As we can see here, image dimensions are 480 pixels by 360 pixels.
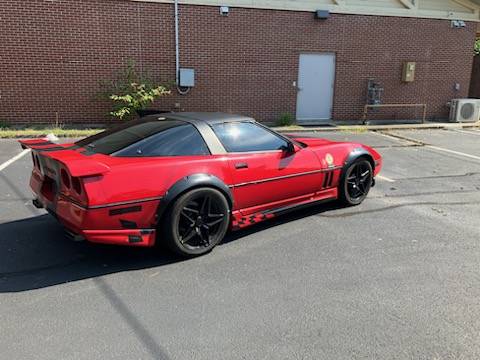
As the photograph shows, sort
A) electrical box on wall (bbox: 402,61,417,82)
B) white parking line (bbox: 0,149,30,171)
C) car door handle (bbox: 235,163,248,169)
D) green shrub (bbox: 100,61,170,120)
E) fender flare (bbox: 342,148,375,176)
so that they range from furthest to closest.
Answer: electrical box on wall (bbox: 402,61,417,82)
green shrub (bbox: 100,61,170,120)
white parking line (bbox: 0,149,30,171)
fender flare (bbox: 342,148,375,176)
car door handle (bbox: 235,163,248,169)

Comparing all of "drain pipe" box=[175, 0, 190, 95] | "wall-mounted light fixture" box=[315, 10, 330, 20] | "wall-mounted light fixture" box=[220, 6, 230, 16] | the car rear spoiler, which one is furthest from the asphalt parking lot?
"wall-mounted light fixture" box=[315, 10, 330, 20]

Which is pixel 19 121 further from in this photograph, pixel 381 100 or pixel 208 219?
pixel 381 100

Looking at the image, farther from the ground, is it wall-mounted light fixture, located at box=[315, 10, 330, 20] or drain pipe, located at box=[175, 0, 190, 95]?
wall-mounted light fixture, located at box=[315, 10, 330, 20]

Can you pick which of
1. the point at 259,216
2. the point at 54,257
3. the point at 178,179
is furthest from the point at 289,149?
the point at 54,257

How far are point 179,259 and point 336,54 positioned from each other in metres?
11.7

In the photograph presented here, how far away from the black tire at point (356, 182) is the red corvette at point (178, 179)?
216mm

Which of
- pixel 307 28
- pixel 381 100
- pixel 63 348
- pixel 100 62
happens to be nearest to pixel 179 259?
pixel 63 348

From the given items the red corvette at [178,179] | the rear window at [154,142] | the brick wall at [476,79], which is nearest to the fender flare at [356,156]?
the red corvette at [178,179]

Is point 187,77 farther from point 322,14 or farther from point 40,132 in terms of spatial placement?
point 322,14

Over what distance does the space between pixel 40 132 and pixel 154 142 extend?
322 inches

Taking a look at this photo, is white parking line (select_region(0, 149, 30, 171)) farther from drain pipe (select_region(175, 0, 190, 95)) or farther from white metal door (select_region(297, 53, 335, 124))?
white metal door (select_region(297, 53, 335, 124))

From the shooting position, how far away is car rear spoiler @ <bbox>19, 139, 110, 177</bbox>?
3.57m

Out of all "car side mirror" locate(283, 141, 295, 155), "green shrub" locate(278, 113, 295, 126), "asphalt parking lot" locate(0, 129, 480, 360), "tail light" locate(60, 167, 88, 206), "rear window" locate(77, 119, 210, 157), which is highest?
"rear window" locate(77, 119, 210, 157)

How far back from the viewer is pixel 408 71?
14.7 meters
